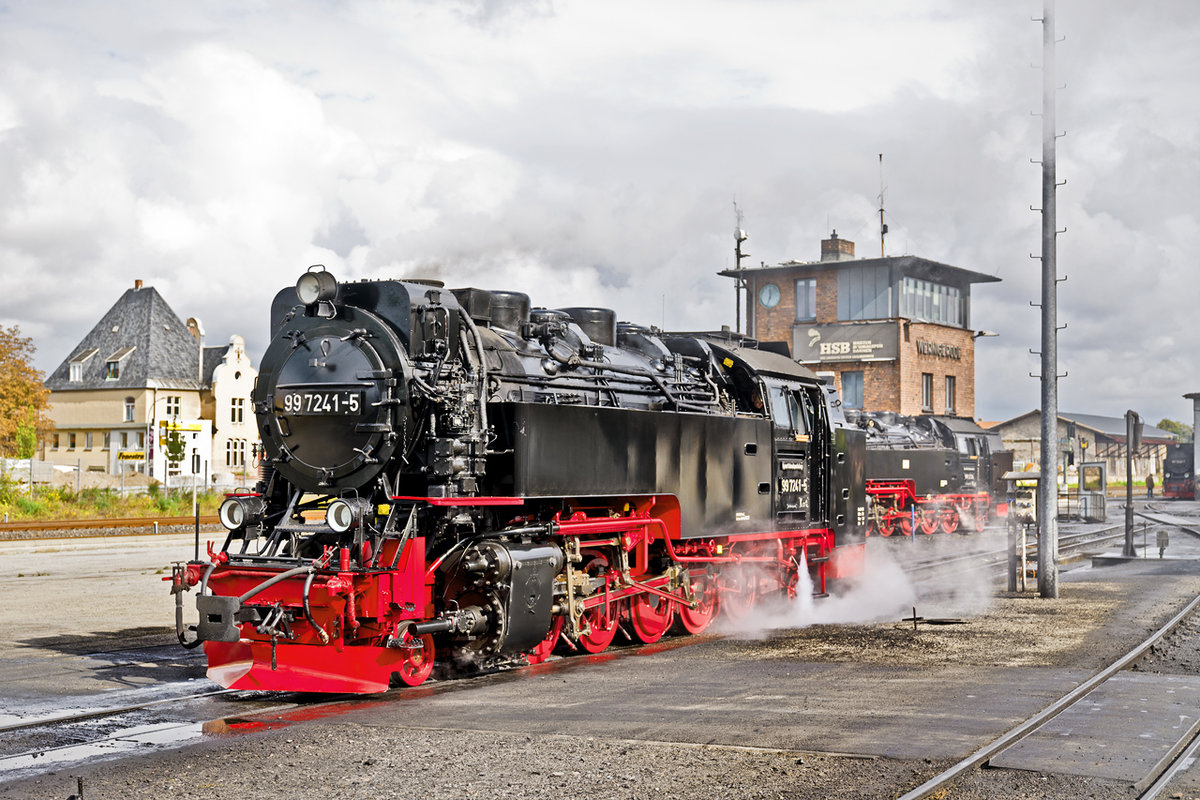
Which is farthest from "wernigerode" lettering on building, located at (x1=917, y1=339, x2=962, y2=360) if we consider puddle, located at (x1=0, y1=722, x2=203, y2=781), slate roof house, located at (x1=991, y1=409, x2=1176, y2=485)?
puddle, located at (x1=0, y1=722, x2=203, y2=781)

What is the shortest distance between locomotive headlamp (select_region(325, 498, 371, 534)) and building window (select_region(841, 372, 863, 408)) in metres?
39.1

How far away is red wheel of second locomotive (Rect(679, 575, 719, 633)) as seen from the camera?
41.1 ft

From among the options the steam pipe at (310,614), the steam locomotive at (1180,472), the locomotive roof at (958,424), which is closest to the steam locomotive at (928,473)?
the locomotive roof at (958,424)

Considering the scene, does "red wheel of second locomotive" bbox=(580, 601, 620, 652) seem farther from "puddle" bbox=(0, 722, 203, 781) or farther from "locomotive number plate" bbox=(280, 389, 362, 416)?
"puddle" bbox=(0, 722, 203, 781)

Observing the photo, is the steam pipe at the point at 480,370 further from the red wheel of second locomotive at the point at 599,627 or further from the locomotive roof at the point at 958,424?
the locomotive roof at the point at 958,424

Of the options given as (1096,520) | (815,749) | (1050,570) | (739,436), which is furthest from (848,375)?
(815,749)

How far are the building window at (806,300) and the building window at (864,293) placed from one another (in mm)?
1282

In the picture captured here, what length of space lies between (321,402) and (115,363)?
191ft

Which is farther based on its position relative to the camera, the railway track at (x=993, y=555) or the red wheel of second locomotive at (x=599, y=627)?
the railway track at (x=993, y=555)

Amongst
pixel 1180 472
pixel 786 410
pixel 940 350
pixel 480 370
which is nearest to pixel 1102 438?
pixel 1180 472

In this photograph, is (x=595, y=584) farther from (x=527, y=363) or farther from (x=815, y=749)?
(x=815, y=749)

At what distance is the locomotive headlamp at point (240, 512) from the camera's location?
9898 mm

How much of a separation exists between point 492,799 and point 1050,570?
11.6 metres

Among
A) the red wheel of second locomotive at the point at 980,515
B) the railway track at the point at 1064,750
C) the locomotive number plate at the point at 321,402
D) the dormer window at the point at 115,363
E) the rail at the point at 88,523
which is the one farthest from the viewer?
the dormer window at the point at 115,363
